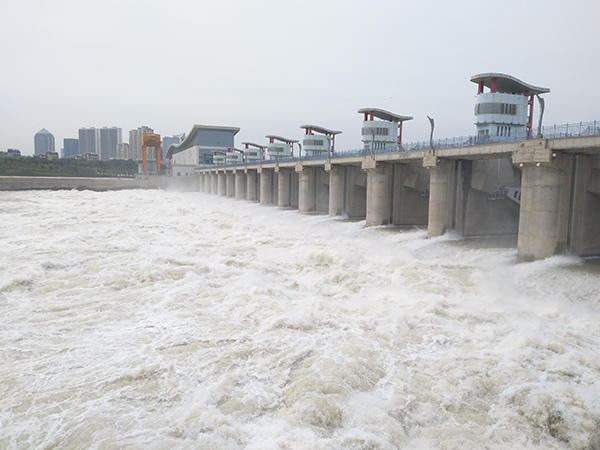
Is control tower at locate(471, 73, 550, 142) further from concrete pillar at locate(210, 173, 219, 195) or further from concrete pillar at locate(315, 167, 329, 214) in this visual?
concrete pillar at locate(210, 173, 219, 195)

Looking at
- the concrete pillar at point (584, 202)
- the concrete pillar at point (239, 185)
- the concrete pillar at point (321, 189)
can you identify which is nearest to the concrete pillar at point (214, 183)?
the concrete pillar at point (239, 185)

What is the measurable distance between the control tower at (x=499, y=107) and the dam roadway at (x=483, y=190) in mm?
1876

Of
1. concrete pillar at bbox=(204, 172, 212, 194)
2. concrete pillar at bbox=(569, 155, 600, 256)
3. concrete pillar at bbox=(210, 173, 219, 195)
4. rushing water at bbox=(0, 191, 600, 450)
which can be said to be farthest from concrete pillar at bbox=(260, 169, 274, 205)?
concrete pillar at bbox=(569, 155, 600, 256)

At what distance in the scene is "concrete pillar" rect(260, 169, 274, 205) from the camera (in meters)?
52.7

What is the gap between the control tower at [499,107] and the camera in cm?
2588

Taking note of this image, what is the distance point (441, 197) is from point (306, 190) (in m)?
18.1

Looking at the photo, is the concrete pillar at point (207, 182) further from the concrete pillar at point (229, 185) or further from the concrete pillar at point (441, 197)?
the concrete pillar at point (441, 197)

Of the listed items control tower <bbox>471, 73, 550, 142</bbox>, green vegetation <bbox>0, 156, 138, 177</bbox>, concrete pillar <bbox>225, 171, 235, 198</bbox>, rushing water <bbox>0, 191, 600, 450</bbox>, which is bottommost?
rushing water <bbox>0, 191, 600, 450</bbox>

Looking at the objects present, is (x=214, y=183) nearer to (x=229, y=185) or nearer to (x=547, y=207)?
(x=229, y=185)

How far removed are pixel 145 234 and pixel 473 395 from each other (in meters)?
20.8

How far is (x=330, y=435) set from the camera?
6902 millimetres

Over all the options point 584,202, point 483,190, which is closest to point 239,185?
point 483,190

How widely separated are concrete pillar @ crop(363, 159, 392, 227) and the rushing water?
11289 mm

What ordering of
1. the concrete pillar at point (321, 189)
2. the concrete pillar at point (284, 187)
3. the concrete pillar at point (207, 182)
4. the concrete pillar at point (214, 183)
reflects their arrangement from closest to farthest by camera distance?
the concrete pillar at point (321, 189) → the concrete pillar at point (284, 187) → the concrete pillar at point (214, 183) → the concrete pillar at point (207, 182)
